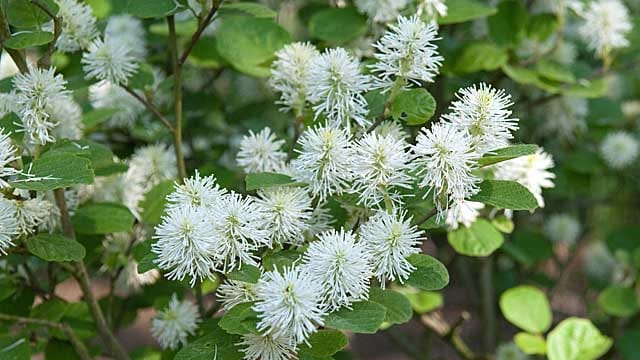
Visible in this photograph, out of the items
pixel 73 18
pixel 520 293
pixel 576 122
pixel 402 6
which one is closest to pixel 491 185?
pixel 402 6

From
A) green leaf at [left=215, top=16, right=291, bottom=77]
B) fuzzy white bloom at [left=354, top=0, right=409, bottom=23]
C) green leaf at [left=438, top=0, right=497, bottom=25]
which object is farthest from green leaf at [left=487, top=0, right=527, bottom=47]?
green leaf at [left=215, top=16, right=291, bottom=77]

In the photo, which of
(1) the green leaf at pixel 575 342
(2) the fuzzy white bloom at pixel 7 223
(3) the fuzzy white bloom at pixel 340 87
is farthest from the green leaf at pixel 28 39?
(1) the green leaf at pixel 575 342

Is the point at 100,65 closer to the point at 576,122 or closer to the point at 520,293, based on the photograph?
Answer: the point at 520,293

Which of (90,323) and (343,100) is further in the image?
(90,323)

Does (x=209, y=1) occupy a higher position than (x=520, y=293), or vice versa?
(x=209, y=1)

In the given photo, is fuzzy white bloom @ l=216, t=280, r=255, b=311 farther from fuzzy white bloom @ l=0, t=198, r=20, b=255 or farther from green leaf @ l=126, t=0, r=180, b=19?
green leaf @ l=126, t=0, r=180, b=19

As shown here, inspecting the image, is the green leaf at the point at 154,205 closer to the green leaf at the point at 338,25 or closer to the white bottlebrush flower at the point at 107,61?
the white bottlebrush flower at the point at 107,61

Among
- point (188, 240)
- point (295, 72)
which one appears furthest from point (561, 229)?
point (188, 240)
